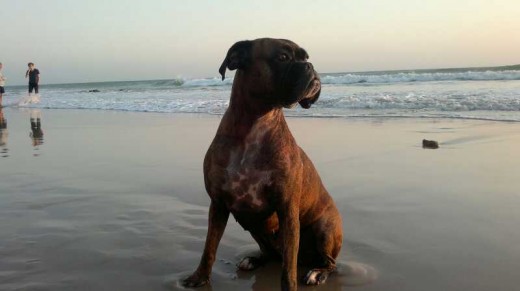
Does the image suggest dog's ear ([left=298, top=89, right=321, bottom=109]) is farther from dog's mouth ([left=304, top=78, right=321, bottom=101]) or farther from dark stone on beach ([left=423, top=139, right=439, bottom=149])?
dark stone on beach ([left=423, top=139, right=439, bottom=149])

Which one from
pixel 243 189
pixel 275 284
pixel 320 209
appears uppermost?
pixel 243 189

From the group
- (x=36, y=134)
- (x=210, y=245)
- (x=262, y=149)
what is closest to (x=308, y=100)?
(x=262, y=149)

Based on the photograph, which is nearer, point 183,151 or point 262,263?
point 262,263

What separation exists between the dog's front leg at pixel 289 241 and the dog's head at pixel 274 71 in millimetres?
656

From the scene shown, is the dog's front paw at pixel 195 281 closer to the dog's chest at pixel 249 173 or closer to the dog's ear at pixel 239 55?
the dog's chest at pixel 249 173

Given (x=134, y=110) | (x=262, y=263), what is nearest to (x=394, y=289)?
(x=262, y=263)

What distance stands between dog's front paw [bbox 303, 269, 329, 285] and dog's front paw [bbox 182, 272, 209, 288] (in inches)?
27.0

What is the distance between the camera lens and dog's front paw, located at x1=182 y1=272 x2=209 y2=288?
3564 millimetres

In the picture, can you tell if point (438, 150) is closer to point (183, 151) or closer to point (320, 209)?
point (183, 151)

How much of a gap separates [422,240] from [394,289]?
3.38 ft

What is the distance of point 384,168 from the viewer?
7160 millimetres

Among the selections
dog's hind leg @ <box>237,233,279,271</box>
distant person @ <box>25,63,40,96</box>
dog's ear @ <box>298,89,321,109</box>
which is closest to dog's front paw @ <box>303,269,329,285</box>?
dog's hind leg @ <box>237,233,279,271</box>

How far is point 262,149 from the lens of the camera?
331cm

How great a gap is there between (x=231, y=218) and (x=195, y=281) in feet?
5.17
